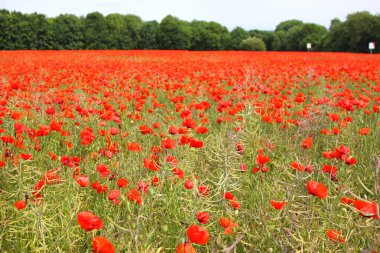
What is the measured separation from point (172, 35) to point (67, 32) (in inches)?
490

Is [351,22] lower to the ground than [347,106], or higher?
higher

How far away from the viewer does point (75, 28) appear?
3969 cm

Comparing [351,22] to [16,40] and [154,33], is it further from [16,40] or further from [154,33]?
[16,40]

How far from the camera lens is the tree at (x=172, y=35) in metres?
46.5

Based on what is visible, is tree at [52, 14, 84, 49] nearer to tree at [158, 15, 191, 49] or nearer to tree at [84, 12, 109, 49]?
tree at [84, 12, 109, 49]

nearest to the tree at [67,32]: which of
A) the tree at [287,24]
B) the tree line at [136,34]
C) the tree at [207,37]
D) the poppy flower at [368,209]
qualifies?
the tree line at [136,34]

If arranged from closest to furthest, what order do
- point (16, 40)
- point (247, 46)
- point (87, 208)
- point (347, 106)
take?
point (87, 208) < point (347, 106) < point (16, 40) < point (247, 46)

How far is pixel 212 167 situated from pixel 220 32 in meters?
51.9

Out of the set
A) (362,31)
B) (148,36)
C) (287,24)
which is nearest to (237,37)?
(148,36)

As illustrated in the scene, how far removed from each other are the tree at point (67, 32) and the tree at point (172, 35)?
32.7 ft

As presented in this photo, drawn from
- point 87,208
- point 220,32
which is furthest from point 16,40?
point 87,208

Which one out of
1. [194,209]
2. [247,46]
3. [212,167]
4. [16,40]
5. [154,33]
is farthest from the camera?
[247,46]

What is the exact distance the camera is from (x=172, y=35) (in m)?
46.7

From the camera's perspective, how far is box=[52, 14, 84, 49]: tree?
128ft
